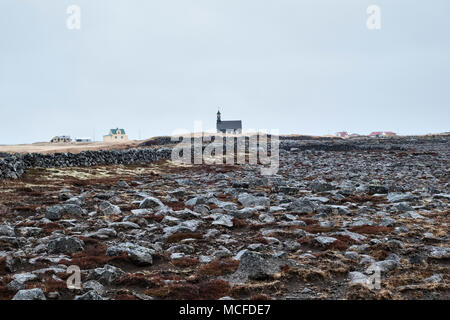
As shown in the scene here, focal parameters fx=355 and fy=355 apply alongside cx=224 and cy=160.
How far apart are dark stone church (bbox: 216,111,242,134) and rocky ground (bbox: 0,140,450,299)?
358ft

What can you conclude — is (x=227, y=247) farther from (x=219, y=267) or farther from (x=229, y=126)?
(x=229, y=126)

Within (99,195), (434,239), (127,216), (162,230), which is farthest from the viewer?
(99,195)

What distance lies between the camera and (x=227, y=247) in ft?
32.2

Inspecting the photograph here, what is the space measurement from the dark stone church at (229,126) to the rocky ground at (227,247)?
10925cm

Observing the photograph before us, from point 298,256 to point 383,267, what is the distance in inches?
74.6

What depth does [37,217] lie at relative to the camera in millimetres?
12938

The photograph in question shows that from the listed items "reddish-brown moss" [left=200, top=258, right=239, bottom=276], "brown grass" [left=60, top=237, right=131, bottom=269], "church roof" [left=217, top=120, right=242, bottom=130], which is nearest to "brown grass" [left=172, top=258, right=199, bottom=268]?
"reddish-brown moss" [left=200, top=258, right=239, bottom=276]

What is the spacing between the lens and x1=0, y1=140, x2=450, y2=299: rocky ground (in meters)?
6.68

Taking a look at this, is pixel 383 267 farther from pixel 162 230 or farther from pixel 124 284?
pixel 162 230

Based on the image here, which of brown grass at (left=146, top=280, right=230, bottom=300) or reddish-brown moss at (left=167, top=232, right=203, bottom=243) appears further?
reddish-brown moss at (left=167, top=232, right=203, bottom=243)

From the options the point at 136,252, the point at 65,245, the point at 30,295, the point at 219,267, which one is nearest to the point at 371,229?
the point at 219,267

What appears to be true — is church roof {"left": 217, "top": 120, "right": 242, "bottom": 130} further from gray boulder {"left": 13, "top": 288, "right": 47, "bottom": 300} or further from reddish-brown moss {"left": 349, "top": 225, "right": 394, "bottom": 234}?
gray boulder {"left": 13, "top": 288, "right": 47, "bottom": 300}
